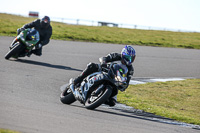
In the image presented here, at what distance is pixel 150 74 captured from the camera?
56.5 feet

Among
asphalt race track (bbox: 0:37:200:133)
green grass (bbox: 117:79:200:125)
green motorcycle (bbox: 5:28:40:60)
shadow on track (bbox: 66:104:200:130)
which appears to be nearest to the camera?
asphalt race track (bbox: 0:37:200:133)

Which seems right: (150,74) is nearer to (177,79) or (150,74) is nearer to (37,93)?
(177,79)

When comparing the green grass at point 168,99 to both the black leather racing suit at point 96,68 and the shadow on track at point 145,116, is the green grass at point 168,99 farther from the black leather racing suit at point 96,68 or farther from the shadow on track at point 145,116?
the black leather racing suit at point 96,68

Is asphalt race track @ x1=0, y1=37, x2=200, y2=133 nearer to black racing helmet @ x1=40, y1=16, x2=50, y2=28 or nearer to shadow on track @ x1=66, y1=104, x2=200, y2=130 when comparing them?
shadow on track @ x1=66, y1=104, x2=200, y2=130

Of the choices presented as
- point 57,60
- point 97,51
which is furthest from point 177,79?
point 97,51

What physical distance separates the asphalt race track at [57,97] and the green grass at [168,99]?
107cm

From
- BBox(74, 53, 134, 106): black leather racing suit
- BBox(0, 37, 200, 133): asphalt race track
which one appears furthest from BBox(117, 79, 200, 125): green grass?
BBox(74, 53, 134, 106): black leather racing suit

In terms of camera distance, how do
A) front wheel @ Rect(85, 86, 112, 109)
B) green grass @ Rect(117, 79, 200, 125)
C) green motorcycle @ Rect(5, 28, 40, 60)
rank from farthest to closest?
green motorcycle @ Rect(5, 28, 40, 60), green grass @ Rect(117, 79, 200, 125), front wheel @ Rect(85, 86, 112, 109)

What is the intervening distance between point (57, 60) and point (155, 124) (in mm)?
9872

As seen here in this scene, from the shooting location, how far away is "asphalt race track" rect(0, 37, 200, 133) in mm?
6373

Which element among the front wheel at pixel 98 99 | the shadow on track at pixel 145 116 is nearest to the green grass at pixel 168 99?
the shadow on track at pixel 145 116

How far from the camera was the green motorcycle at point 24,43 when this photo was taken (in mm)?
14688

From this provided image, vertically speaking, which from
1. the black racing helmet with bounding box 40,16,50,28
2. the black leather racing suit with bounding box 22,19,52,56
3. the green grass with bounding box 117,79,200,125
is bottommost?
the green grass with bounding box 117,79,200,125

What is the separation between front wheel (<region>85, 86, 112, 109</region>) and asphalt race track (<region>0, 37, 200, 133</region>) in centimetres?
13
